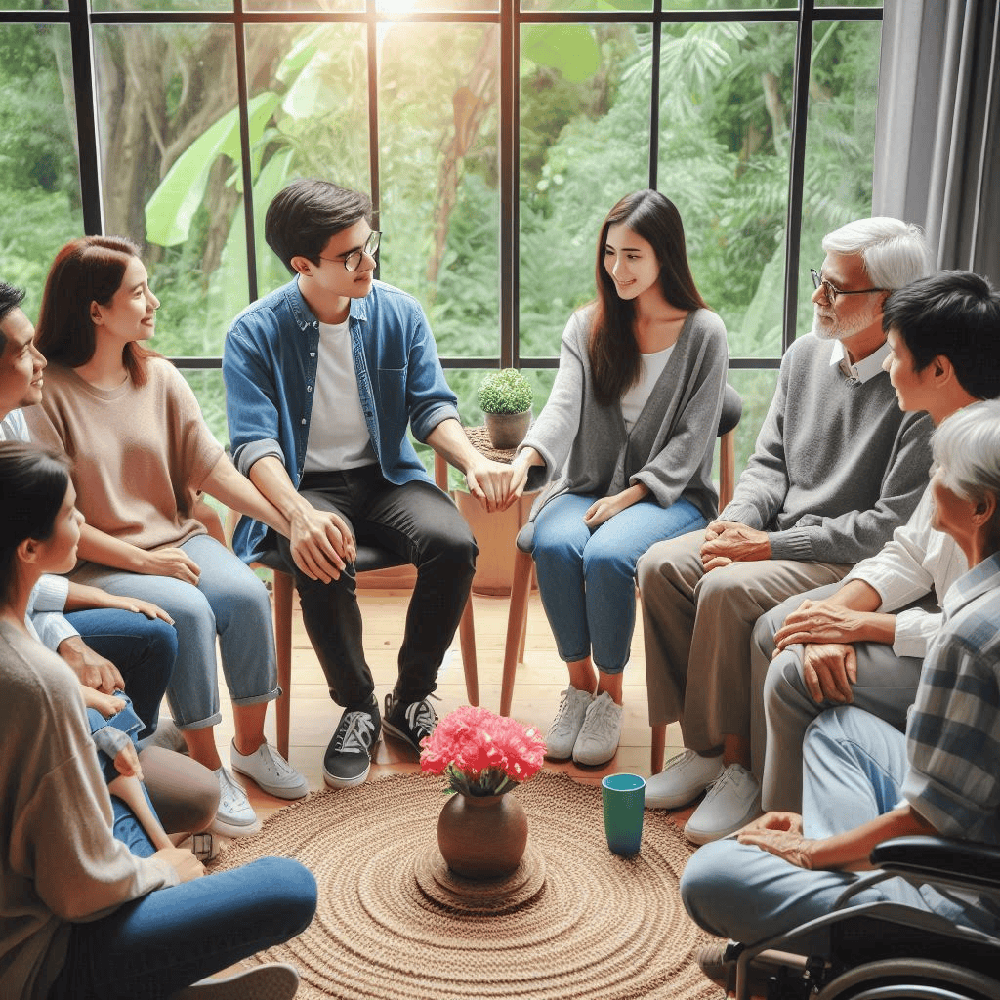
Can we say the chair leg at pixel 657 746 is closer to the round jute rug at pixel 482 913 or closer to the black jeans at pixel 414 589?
the round jute rug at pixel 482 913

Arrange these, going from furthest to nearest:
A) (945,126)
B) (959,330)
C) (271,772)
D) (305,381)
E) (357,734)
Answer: (945,126) → (305,381) → (357,734) → (271,772) → (959,330)

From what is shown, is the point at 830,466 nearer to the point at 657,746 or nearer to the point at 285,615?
the point at 657,746

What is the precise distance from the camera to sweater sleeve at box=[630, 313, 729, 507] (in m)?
2.86

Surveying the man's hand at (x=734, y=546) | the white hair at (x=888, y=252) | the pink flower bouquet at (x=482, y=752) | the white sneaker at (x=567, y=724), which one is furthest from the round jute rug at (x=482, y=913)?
the white hair at (x=888, y=252)

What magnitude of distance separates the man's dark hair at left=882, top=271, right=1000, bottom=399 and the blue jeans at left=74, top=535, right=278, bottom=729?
143 cm

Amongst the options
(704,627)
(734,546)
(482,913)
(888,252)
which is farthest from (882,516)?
(482,913)

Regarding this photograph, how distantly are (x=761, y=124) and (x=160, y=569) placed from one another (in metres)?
2.38

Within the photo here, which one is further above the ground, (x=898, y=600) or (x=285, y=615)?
(x=898, y=600)

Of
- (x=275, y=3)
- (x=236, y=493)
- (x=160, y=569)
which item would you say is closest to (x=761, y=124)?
(x=275, y=3)

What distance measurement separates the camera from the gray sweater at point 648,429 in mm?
2877

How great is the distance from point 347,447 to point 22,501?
1.58 metres

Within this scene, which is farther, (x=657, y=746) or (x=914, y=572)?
(x=657, y=746)

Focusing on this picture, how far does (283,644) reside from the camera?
2.88 meters

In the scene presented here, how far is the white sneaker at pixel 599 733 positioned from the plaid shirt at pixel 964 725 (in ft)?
4.50
